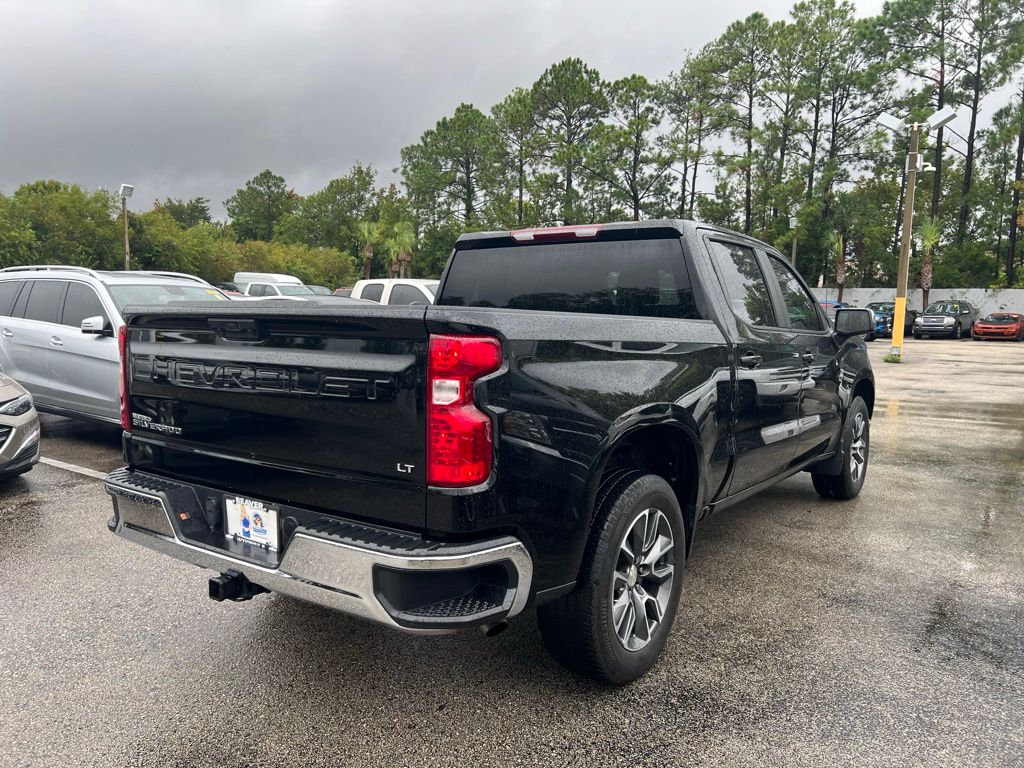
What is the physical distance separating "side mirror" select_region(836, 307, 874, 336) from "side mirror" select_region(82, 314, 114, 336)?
628cm

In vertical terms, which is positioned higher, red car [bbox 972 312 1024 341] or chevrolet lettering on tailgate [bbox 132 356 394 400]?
chevrolet lettering on tailgate [bbox 132 356 394 400]

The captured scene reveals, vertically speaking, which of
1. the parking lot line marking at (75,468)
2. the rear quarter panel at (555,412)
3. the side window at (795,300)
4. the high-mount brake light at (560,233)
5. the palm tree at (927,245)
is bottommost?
the parking lot line marking at (75,468)

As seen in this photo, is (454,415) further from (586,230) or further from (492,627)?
(586,230)

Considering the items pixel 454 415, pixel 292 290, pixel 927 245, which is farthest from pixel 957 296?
pixel 454 415

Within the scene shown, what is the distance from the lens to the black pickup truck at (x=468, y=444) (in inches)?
88.2

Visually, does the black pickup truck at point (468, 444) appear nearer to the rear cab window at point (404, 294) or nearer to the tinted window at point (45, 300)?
the tinted window at point (45, 300)

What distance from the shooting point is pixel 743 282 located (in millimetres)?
3988

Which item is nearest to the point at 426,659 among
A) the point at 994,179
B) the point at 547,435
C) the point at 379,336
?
the point at 547,435

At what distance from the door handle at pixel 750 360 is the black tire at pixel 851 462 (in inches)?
75.6

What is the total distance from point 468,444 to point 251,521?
37.7 inches

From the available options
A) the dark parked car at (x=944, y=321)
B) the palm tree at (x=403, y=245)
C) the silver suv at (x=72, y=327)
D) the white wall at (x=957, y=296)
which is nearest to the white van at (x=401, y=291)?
the silver suv at (x=72, y=327)

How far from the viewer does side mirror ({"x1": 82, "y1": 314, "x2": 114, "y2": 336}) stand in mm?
6895

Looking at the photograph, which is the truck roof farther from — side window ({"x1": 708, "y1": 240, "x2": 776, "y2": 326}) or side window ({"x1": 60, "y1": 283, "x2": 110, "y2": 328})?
side window ({"x1": 60, "y1": 283, "x2": 110, "y2": 328})

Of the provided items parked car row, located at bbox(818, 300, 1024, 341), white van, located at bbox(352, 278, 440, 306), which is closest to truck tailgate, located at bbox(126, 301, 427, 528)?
white van, located at bbox(352, 278, 440, 306)
